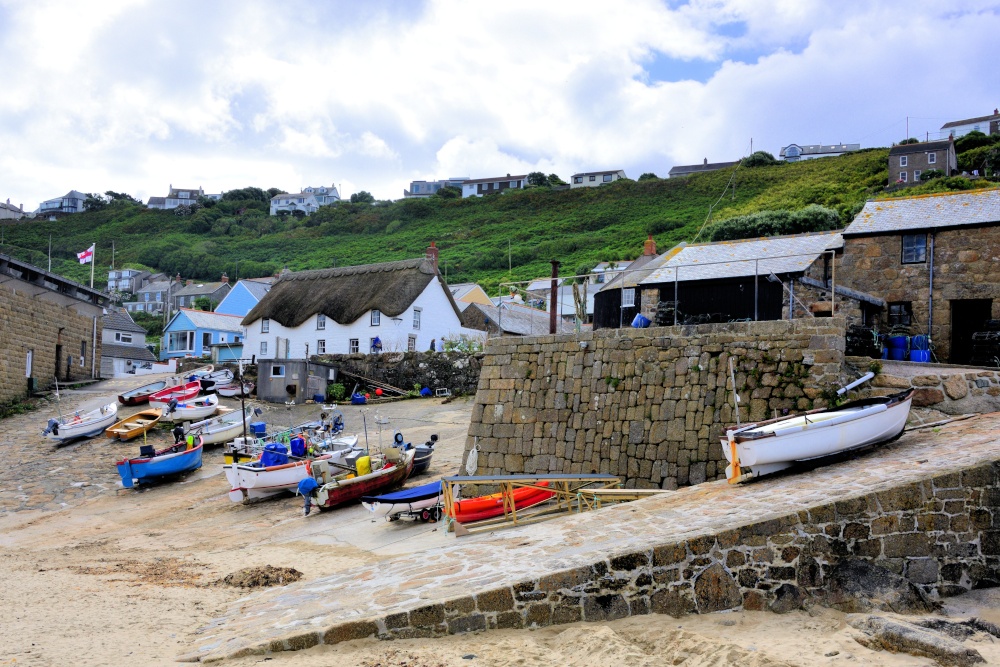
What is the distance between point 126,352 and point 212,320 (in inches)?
313

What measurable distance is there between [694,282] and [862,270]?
13.4 ft

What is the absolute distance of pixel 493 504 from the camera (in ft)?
41.7

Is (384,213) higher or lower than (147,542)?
higher

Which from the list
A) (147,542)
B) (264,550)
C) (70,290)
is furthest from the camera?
(70,290)

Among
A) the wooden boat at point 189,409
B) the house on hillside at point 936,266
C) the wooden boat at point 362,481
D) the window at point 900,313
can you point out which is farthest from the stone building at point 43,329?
the window at point 900,313

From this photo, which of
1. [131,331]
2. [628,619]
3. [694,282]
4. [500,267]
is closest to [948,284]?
[694,282]

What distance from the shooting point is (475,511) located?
12.7 m

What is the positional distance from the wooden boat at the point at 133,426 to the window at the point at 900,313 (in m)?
21.0

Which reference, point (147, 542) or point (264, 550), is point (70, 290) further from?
point (264, 550)

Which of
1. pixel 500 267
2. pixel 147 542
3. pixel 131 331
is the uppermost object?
pixel 500 267

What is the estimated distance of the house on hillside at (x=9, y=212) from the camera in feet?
401

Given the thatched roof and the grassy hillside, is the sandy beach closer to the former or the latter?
the thatched roof

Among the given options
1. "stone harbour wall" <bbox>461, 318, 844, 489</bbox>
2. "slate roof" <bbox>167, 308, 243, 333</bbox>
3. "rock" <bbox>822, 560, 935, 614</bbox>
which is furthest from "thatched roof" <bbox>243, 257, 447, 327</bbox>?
"rock" <bbox>822, 560, 935, 614</bbox>

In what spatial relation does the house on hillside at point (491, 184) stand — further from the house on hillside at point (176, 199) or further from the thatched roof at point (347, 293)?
the thatched roof at point (347, 293)
